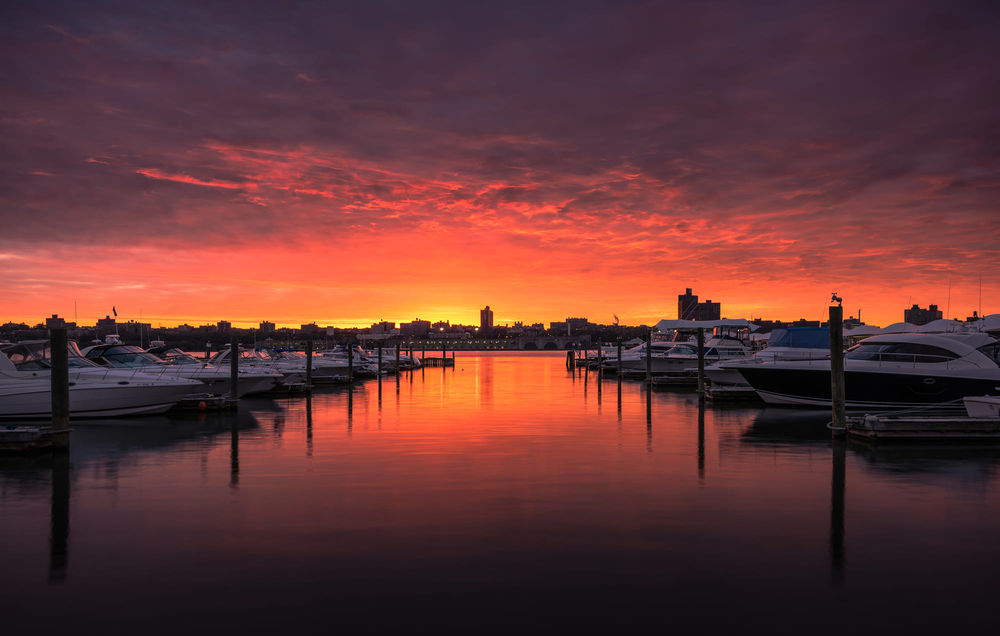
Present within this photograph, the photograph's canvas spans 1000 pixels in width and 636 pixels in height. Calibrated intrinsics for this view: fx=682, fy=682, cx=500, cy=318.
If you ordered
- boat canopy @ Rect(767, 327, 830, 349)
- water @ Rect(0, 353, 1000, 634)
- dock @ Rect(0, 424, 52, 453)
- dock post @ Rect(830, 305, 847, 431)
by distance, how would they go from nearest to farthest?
water @ Rect(0, 353, 1000, 634), dock @ Rect(0, 424, 52, 453), dock post @ Rect(830, 305, 847, 431), boat canopy @ Rect(767, 327, 830, 349)

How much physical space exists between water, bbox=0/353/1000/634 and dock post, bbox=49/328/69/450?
2.44 ft

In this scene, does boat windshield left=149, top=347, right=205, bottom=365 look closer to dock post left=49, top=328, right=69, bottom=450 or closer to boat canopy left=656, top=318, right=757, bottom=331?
dock post left=49, top=328, right=69, bottom=450

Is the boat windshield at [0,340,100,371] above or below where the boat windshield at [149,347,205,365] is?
above

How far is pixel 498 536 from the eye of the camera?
1003 cm

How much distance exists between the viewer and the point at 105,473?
1467cm

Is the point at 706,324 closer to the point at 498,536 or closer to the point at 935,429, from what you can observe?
the point at 935,429

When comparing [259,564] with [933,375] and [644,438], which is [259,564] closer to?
[644,438]

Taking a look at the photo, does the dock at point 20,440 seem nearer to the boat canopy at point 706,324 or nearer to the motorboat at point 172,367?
the motorboat at point 172,367

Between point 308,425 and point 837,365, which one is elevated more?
point 837,365

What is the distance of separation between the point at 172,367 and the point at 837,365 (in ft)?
84.4

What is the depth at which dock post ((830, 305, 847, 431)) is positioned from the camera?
61.1ft

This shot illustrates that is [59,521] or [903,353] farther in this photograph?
[903,353]

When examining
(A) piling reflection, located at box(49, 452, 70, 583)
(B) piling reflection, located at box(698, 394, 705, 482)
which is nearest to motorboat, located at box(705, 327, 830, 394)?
(B) piling reflection, located at box(698, 394, 705, 482)

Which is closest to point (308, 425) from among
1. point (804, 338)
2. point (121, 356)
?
point (121, 356)
